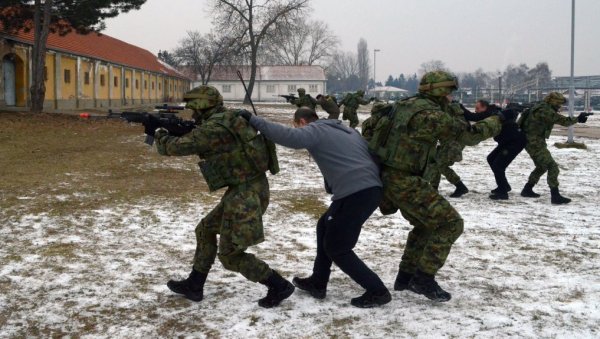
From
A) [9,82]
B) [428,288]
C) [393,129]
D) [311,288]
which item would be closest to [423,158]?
[393,129]

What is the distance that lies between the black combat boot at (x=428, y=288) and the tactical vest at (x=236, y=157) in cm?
156

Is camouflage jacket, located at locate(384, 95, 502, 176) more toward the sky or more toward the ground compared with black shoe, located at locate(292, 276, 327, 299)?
more toward the sky

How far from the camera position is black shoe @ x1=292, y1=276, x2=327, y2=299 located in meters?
4.58

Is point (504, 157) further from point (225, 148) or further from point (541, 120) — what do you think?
point (225, 148)

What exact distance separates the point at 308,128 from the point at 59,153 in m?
11.9

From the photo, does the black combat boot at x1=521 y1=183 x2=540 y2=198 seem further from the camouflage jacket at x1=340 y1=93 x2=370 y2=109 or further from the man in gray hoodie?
the camouflage jacket at x1=340 y1=93 x2=370 y2=109

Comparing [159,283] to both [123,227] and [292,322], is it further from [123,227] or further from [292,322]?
[123,227]

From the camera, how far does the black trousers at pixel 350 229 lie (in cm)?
412

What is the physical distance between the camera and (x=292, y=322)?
4059 mm

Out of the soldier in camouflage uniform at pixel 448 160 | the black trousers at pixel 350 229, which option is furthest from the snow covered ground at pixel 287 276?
the soldier in camouflage uniform at pixel 448 160

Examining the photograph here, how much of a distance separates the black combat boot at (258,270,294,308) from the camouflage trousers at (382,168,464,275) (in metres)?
1.09

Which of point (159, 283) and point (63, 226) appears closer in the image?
point (159, 283)

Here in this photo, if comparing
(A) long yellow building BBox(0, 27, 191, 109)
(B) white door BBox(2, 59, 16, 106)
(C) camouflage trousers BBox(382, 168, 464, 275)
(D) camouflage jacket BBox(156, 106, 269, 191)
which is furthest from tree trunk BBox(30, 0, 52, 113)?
(C) camouflage trousers BBox(382, 168, 464, 275)

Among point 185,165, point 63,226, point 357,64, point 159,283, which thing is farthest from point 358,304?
point 357,64
